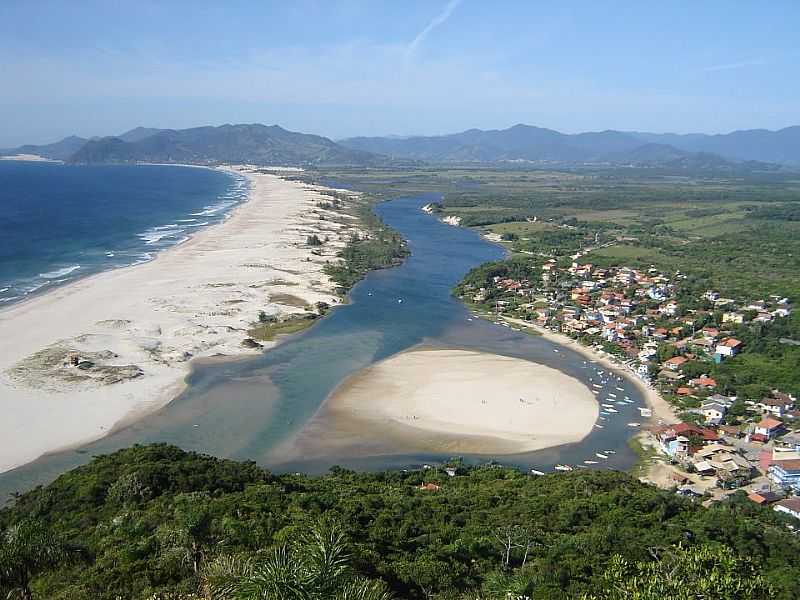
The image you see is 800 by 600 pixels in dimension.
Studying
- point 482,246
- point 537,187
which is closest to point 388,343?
point 482,246

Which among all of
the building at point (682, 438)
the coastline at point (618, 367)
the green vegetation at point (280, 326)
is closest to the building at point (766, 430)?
the building at point (682, 438)

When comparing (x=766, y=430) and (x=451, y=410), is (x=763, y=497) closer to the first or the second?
(x=766, y=430)

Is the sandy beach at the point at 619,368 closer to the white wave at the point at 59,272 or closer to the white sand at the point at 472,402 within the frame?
the white sand at the point at 472,402

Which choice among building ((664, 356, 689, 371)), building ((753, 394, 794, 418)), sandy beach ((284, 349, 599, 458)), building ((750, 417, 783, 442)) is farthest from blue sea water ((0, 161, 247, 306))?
building ((753, 394, 794, 418))

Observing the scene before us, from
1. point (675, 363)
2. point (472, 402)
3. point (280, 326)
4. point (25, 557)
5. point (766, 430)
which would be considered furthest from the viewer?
point (280, 326)

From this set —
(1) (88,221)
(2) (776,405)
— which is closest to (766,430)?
(2) (776,405)
